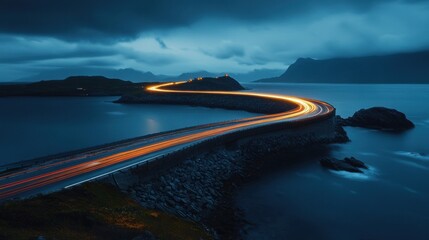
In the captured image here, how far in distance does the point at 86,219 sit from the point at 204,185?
16230 millimetres

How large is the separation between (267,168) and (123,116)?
74449mm

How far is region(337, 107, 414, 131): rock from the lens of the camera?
284ft

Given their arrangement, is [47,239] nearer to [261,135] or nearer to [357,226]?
[357,226]

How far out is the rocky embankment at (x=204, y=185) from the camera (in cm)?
2852

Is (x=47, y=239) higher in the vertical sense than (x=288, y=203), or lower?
higher

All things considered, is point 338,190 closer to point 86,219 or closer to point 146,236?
point 146,236

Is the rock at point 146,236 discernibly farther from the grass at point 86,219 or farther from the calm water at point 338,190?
the calm water at point 338,190

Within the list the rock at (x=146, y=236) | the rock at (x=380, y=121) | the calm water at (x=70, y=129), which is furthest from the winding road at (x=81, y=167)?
the rock at (x=380, y=121)

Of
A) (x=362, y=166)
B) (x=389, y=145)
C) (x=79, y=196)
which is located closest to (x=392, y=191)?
(x=362, y=166)

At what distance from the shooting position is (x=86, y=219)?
20719 mm

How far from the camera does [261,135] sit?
56.6 metres

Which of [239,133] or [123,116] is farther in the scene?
[123,116]

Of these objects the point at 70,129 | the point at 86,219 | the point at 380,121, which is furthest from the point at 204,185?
the point at 380,121

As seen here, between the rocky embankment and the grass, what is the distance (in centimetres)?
267
